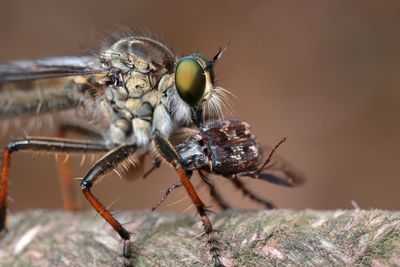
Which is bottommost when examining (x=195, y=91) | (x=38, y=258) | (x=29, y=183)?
(x=29, y=183)

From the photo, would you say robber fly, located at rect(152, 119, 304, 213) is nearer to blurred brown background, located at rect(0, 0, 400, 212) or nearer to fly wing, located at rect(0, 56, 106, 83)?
fly wing, located at rect(0, 56, 106, 83)

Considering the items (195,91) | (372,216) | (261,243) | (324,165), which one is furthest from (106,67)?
(324,165)

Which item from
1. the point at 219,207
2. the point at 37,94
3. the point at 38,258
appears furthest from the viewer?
the point at 37,94

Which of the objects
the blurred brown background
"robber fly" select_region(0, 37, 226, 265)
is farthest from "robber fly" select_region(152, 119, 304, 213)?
the blurred brown background

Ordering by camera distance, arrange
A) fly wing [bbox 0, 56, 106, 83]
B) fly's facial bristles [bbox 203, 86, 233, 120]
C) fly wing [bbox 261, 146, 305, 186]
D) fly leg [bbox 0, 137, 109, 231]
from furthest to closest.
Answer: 1. fly wing [bbox 0, 56, 106, 83]
2. fly leg [bbox 0, 137, 109, 231]
3. fly's facial bristles [bbox 203, 86, 233, 120]
4. fly wing [bbox 261, 146, 305, 186]

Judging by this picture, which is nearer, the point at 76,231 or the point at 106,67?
the point at 76,231

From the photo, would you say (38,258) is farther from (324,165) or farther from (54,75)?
(324,165)

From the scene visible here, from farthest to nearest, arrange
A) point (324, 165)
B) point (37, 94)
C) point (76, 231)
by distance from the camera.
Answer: point (324, 165) < point (37, 94) < point (76, 231)
